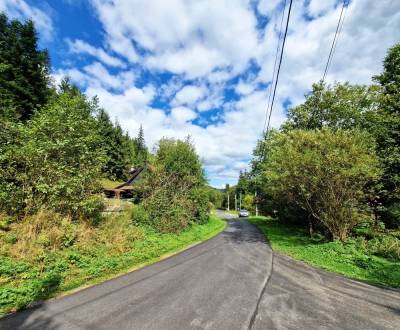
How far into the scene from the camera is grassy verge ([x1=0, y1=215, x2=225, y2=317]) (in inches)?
226

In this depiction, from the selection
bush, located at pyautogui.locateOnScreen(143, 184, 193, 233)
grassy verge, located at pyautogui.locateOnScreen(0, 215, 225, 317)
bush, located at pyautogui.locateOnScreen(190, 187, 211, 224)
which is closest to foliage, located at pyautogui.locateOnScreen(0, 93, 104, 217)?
grassy verge, located at pyautogui.locateOnScreen(0, 215, 225, 317)

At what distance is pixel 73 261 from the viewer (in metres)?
7.82

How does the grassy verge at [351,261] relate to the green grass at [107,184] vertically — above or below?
below

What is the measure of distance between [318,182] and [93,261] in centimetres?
1072

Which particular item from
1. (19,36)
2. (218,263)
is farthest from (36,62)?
(218,263)

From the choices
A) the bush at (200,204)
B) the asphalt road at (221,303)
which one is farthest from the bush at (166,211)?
the asphalt road at (221,303)

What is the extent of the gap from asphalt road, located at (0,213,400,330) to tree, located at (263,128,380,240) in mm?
4803

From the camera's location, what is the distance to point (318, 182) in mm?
11383

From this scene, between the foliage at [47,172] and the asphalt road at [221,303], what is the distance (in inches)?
215

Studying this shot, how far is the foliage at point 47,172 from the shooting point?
31.9 ft

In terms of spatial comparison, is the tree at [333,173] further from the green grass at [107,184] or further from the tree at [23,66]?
the tree at [23,66]

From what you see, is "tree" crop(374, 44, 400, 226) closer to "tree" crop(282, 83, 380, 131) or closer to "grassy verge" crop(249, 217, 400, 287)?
"tree" crop(282, 83, 380, 131)

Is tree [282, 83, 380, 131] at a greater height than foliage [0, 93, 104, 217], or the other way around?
tree [282, 83, 380, 131]

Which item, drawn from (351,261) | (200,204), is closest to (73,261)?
(351,261)
